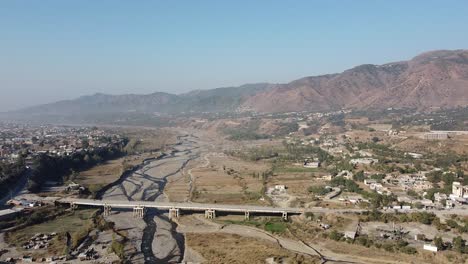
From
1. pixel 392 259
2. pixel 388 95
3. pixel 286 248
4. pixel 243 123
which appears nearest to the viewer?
pixel 392 259

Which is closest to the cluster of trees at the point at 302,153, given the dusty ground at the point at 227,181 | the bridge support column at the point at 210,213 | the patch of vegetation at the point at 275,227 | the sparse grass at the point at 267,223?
the dusty ground at the point at 227,181

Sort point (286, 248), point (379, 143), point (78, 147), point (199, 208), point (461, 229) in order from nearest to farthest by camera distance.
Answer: point (286, 248) < point (461, 229) < point (199, 208) < point (379, 143) < point (78, 147)

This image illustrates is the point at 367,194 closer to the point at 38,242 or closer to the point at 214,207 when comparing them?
the point at 214,207

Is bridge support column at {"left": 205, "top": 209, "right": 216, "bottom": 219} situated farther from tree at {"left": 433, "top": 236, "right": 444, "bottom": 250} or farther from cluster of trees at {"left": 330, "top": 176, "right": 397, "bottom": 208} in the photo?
tree at {"left": 433, "top": 236, "right": 444, "bottom": 250}

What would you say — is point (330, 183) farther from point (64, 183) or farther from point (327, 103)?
point (327, 103)

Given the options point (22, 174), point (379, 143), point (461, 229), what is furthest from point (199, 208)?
point (379, 143)

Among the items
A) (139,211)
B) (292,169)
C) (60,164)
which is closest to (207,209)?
(139,211)
